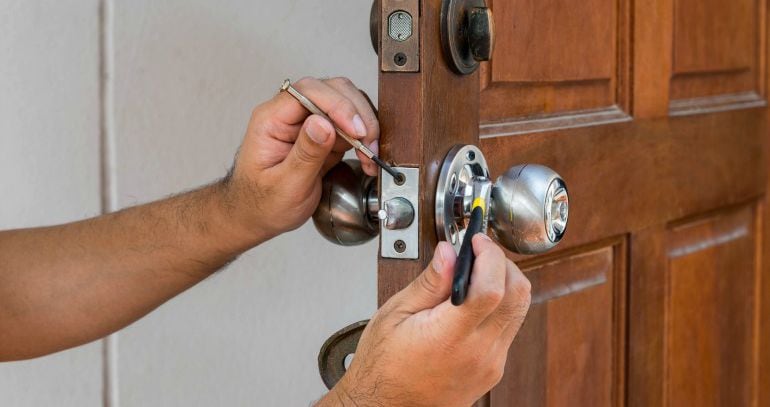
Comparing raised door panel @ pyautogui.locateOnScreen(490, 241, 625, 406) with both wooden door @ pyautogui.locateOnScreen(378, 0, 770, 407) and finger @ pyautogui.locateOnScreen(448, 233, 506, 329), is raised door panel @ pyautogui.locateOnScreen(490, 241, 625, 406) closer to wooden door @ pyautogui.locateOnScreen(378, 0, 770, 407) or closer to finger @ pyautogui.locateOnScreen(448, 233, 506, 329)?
wooden door @ pyautogui.locateOnScreen(378, 0, 770, 407)

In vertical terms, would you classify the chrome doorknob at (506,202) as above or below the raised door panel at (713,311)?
above

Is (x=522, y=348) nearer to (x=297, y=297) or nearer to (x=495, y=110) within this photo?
(x=495, y=110)

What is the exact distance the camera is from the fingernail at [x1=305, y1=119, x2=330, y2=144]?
85cm

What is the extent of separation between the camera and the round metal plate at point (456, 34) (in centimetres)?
81

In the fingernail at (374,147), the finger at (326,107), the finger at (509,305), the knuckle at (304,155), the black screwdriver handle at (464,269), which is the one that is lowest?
the finger at (509,305)

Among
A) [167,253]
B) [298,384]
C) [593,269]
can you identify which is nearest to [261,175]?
[167,253]

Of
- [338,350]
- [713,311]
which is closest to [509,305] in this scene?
Answer: [338,350]

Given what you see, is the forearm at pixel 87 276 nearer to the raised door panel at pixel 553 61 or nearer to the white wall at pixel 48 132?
the white wall at pixel 48 132

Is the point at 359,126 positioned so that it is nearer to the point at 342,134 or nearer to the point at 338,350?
the point at 342,134

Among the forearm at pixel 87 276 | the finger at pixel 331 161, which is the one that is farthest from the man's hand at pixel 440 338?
the forearm at pixel 87 276

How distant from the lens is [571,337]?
3.74 feet

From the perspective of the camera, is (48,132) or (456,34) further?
(48,132)

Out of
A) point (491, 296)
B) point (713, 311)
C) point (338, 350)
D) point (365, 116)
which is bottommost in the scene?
point (713, 311)

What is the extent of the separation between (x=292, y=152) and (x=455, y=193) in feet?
0.54
